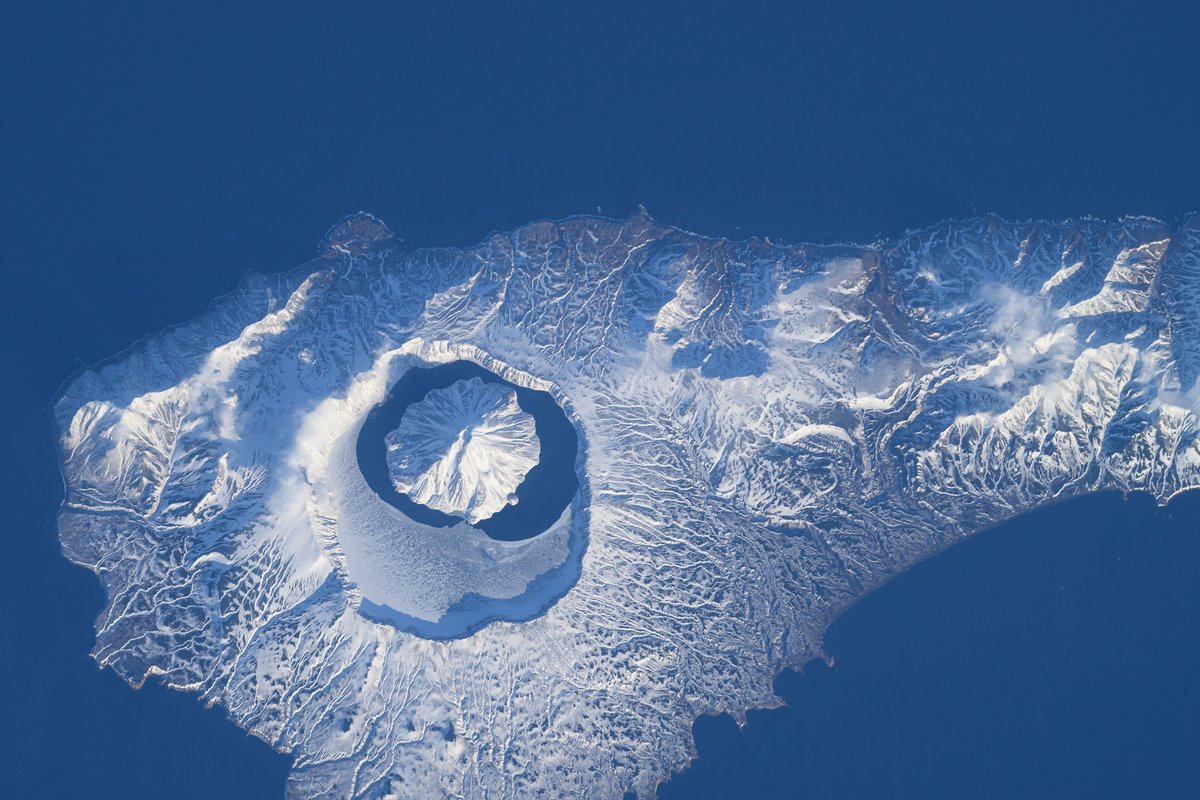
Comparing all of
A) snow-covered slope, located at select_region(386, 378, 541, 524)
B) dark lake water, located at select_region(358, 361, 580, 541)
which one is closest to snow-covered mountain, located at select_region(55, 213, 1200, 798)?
dark lake water, located at select_region(358, 361, 580, 541)

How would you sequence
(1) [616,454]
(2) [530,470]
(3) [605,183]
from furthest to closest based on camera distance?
1. (2) [530,470]
2. (1) [616,454]
3. (3) [605,183]

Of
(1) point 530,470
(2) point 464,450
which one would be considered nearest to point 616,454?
(1) point 530,470

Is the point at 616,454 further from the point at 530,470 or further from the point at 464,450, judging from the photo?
the point at 464,450

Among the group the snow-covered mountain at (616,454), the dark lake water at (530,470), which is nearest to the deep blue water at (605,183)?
the snow-covered mountain at (616,454)

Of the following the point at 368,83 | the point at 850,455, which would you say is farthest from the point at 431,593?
the point at 368,83

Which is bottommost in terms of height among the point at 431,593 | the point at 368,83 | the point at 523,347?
the point at 431,593

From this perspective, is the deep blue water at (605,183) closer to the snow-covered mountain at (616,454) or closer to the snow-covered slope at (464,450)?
the snow-covered mountain at (616,454)

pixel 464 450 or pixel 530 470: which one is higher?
pixel 530 470

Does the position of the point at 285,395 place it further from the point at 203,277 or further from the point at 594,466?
the point at 594,466
